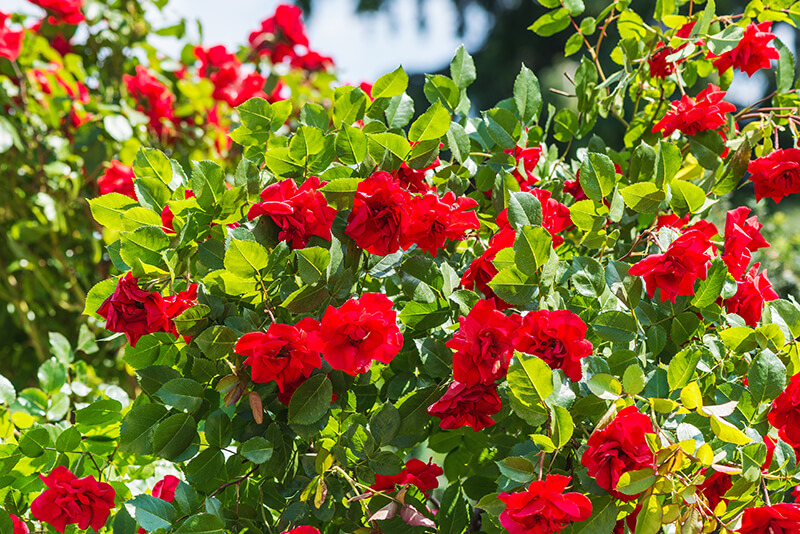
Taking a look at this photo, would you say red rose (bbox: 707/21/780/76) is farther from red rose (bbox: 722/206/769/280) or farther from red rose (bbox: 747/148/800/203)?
red rose (bbox: 722/206/769/280)

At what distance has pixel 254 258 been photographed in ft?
2.54

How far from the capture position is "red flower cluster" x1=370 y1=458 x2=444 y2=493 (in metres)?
0.91

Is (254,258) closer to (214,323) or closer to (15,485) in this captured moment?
(214,323)

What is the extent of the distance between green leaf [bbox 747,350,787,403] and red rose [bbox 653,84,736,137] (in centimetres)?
43

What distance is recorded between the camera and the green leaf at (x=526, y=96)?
1.08 m

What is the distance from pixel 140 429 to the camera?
2.79 ft

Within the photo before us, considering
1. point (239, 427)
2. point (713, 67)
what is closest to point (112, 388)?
point (239, 427)

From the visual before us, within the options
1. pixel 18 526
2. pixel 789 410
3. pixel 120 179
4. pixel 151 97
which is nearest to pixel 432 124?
pixel 789 410

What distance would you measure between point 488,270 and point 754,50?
69 centimetres

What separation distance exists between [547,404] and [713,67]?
0.92 m

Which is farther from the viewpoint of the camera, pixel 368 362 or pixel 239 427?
pixel 239 427

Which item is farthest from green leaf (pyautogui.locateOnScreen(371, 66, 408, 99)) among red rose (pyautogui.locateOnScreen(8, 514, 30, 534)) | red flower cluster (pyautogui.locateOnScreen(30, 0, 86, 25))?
red flower cluster (pyautogui.locateOnScreen(30, 0, 86, 25))

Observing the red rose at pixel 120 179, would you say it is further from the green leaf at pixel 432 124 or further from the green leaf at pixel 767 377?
the green leaf at pixel 767 377

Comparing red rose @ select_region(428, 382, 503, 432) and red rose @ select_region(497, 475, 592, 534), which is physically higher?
red rose @ select_region(428, 382, 503, 432)
